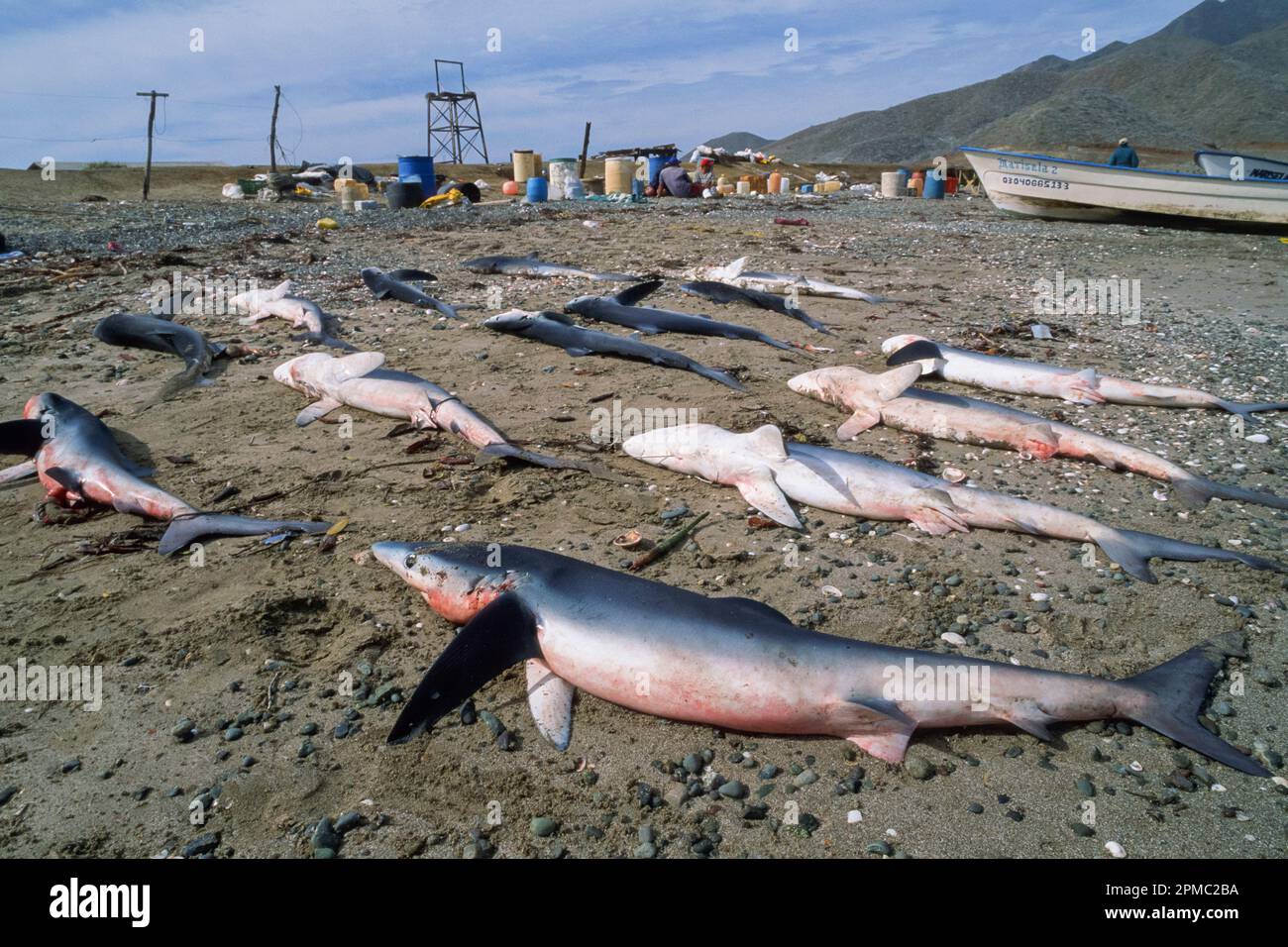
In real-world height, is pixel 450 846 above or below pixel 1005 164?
below

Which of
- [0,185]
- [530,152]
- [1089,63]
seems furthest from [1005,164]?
[1089,63]

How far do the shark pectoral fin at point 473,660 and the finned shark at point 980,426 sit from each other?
3352 mm

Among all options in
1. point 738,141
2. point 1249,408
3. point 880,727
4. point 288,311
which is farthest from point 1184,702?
point 738,141

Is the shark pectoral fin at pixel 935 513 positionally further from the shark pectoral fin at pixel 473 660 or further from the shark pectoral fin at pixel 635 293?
the shark pectoral fin at pixel 635 293

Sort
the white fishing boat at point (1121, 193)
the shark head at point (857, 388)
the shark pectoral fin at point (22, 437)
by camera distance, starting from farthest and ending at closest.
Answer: the white fishing boat at point (1121, 193)
the shark head at point (857, 388)
the shark pectoral fin at point (22, 437)

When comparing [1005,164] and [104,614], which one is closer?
[104,614]

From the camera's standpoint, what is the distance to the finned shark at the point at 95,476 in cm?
434

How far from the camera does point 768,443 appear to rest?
16.2 feet

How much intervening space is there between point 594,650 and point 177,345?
21.7 feet

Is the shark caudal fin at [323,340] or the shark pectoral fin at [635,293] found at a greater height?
the shark pectoral fin at [635,293]

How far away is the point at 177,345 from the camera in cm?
751

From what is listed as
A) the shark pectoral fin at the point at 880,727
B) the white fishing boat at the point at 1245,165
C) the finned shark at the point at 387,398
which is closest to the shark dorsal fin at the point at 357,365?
the finned shark at the point at 387,398
